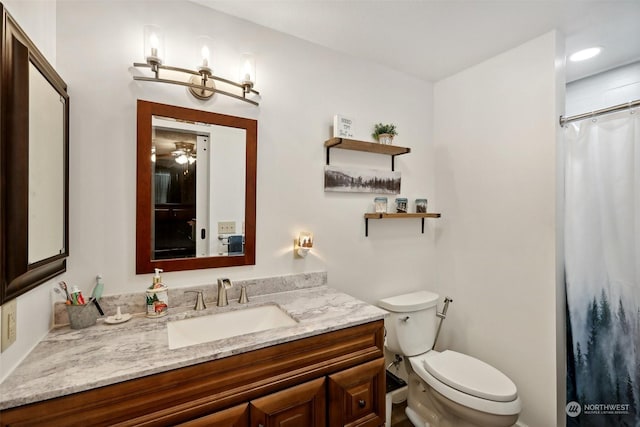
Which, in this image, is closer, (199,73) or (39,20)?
(39,20)

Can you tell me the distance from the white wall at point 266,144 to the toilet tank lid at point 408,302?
4.4 inches

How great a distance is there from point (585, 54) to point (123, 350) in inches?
119

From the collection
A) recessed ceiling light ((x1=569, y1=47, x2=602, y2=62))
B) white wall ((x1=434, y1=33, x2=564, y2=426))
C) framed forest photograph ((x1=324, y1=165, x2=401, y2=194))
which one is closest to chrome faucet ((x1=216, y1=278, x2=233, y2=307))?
framed forest photograph ((x1=324, y1=165, x2=401, y2=194))

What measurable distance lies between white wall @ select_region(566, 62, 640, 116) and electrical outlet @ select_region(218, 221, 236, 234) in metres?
2.68

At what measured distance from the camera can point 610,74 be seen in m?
2.12

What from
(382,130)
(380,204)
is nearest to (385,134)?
(382,130)

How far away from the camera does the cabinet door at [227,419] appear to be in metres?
0.99

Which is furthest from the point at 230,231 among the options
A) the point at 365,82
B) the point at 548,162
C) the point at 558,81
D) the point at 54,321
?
the point at 558,81

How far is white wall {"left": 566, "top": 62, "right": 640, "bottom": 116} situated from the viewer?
2023 millimetres

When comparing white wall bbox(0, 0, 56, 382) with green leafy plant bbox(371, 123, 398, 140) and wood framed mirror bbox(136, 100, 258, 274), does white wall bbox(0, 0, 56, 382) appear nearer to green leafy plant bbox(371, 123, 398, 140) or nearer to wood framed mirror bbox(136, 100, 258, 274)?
wood framed mirror bbox(136, 100, 258, 274)

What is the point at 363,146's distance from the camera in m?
1.95

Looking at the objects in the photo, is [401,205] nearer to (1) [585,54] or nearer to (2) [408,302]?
(2) [408,302]

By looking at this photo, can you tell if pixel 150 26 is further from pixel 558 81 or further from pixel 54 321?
pixel 558 81

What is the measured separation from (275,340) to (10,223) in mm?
887
